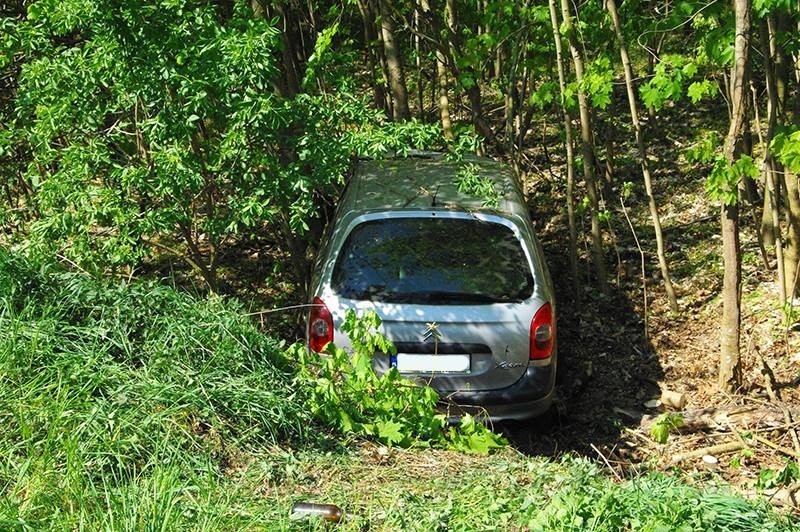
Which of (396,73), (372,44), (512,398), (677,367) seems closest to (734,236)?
(677,367)

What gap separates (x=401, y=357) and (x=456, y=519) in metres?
2.10

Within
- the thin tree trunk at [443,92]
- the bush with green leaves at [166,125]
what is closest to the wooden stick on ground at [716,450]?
the bush with green leaves at [166,125]

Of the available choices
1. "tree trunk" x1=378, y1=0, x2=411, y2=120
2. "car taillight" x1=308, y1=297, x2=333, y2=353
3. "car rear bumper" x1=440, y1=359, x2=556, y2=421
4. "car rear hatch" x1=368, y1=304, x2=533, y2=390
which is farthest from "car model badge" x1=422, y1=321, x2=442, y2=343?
"tree trunk" x1=378, y1=0, x2=411, y2=120

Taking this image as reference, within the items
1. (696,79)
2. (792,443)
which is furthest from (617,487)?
(696,79)

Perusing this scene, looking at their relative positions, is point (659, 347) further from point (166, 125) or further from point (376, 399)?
point (166, 125)

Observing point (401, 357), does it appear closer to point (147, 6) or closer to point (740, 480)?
point (740, 480)

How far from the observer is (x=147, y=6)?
5.91 m

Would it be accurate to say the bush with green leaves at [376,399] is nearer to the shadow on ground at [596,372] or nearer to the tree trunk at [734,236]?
the shadow on ground at [596,372]

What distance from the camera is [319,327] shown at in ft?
18.8

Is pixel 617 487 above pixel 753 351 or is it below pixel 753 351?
above

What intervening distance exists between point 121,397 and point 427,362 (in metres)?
2.17

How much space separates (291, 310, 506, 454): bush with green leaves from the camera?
16.1ft

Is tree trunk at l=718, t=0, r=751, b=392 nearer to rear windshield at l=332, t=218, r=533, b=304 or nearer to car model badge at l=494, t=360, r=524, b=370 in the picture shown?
rear windshield at l=332, t=218, r=533, b=304

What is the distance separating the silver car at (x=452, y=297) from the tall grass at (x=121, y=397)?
806 mm
